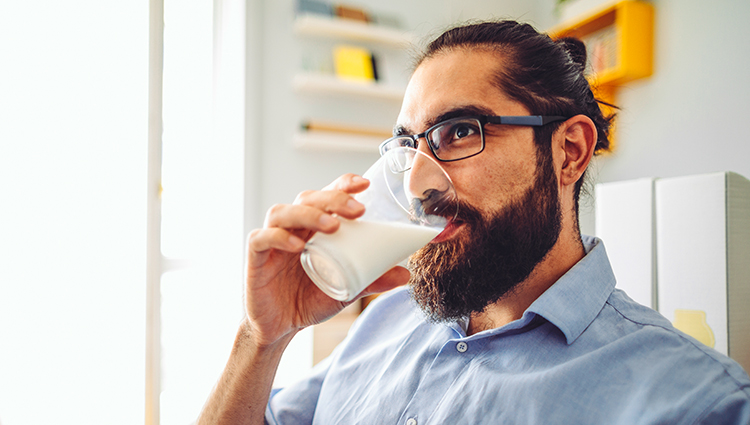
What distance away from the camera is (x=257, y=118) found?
2.71 meters

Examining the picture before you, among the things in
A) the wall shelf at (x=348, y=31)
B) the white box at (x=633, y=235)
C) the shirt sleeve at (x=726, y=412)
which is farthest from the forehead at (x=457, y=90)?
the wall shelf at (x=348, y=31)

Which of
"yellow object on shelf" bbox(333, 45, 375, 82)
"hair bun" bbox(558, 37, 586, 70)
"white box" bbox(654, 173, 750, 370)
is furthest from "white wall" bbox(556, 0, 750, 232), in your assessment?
"yellow object on shelf" bbox(333, 45, 375, 82)

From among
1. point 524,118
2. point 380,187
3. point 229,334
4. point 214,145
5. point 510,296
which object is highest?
point 214,145

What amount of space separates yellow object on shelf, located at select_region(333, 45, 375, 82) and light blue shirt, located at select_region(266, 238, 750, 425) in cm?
209

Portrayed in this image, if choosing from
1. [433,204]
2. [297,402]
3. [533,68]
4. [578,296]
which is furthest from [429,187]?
[297,402]

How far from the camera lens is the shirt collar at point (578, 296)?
0.80 meters

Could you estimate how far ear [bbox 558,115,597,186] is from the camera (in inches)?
40.3

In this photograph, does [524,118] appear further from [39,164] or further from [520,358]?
[39,164]

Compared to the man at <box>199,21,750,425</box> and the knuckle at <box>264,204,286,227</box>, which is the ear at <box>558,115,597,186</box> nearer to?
the man at <box>199,21,750,425</box>

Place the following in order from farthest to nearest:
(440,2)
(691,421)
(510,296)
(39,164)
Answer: (440,2), (39,164), (510,296), (691,421)

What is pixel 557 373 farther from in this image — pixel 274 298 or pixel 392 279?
pixel 274 298

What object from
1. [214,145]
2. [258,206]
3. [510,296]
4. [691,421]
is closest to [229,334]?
[258,206]

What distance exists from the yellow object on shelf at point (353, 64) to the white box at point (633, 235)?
171 centimetres

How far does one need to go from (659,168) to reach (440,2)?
176cm
